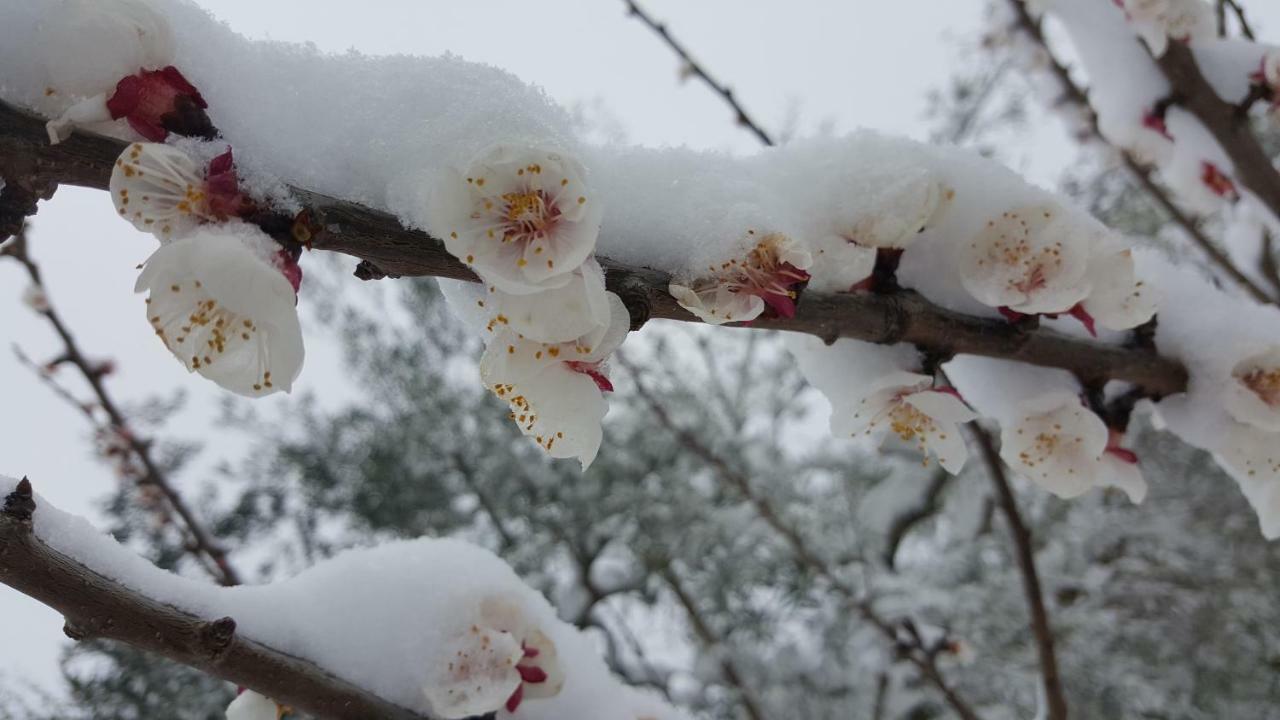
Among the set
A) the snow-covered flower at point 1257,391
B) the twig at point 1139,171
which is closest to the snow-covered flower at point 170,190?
the snow-covered flower at point 1257,391

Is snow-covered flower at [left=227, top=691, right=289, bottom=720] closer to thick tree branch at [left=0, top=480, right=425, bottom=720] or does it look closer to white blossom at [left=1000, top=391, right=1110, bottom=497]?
thick tree branch at [left=0, top=480, right=425, bottom=720]

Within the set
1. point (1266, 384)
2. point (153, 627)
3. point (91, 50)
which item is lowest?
point (153, 627)

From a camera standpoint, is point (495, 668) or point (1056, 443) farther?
point (1056, 443)

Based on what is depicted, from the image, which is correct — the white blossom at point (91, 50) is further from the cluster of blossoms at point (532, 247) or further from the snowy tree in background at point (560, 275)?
the cluster of blossoms at point (532, 247)

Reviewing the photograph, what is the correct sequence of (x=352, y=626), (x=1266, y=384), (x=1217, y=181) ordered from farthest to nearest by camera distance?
1. (x=1217, y=181)
2. (x=1266, y=384)
3. (x=352, y=626)

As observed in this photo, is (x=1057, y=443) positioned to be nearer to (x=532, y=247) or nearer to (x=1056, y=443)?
(x=1056, y=443)

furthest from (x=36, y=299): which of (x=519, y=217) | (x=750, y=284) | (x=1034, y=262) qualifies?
(x=1034, y=262)
